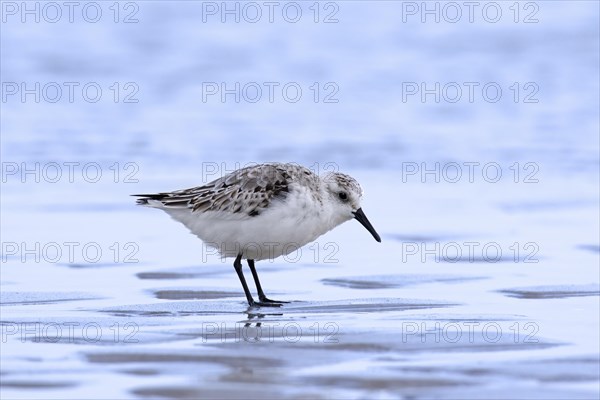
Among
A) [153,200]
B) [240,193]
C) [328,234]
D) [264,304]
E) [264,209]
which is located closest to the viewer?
[264,304]

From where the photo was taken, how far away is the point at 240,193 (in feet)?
27.6

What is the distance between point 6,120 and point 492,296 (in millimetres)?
9924

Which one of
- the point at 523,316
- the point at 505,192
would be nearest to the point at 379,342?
the point at 523,316

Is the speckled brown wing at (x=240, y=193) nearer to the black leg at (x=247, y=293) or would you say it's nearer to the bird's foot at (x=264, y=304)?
the black leg at (x=247, y=293)

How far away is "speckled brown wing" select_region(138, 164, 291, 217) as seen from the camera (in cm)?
828

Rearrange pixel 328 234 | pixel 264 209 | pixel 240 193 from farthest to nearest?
1. pixel 328 234
2. pixel 240 193
3. pixel 264 209

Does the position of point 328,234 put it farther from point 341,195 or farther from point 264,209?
point 264,209

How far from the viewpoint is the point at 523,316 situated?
7.47 m

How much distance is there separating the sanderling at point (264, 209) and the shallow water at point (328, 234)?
0.39 metres

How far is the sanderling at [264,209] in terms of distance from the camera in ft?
27.0

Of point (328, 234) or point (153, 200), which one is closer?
point (153, 200)

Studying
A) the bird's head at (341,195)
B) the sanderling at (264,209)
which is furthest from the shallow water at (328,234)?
the bird's head at (341,195)

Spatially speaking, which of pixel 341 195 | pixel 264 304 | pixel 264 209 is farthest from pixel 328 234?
pixel 264 304

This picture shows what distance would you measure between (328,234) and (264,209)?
2.50 meters
